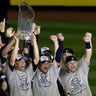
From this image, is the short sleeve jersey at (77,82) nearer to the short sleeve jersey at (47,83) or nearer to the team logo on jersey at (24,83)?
the short sleeve jersey at (47,83)

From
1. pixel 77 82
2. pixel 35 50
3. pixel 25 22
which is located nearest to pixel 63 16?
pixel 25 22

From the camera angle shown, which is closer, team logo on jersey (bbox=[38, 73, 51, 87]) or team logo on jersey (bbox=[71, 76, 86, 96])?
team logo on jersey (bbox=[38, 73, 51, 87])

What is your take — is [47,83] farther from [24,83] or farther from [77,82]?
[77,82]

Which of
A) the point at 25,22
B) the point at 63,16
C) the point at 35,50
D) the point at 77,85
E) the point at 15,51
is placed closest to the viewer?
the point at 15,51

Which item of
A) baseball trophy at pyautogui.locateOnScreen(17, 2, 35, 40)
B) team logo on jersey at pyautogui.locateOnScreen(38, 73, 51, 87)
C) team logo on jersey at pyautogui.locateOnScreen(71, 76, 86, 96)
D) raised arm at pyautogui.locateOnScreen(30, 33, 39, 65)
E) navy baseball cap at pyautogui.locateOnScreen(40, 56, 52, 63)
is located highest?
baseball trophy at pyautogui.locateOnScreen(17, 2, 35, 40)

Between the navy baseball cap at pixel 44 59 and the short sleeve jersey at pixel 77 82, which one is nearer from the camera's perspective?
the navy baseball cap at pixel 44 59

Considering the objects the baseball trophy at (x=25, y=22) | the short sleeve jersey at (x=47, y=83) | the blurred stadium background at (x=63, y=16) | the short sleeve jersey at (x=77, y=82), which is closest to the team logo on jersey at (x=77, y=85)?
the short sleeve jersey at (x=77, y=82)

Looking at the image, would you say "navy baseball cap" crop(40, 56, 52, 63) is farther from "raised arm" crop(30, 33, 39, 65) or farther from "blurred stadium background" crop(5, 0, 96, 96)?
"blurred stadium background" crop(5, 0, 96, 96)

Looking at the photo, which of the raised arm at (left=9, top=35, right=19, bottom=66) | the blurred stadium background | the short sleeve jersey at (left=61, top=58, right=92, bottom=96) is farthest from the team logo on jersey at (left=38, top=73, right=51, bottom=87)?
the blurred stadium background

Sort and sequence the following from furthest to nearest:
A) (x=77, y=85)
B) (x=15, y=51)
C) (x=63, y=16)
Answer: (x=63, y=16) < (x=77, y=85) < (x=15, y=51)

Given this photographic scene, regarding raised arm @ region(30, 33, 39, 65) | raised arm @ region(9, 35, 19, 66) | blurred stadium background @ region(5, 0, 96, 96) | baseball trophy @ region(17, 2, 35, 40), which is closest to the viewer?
raised arm @ region(9, 35, 19, 66)

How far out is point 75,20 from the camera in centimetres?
1738

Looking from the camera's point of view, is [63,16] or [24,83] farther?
Answer: [63,16]

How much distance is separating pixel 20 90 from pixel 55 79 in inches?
24.3
